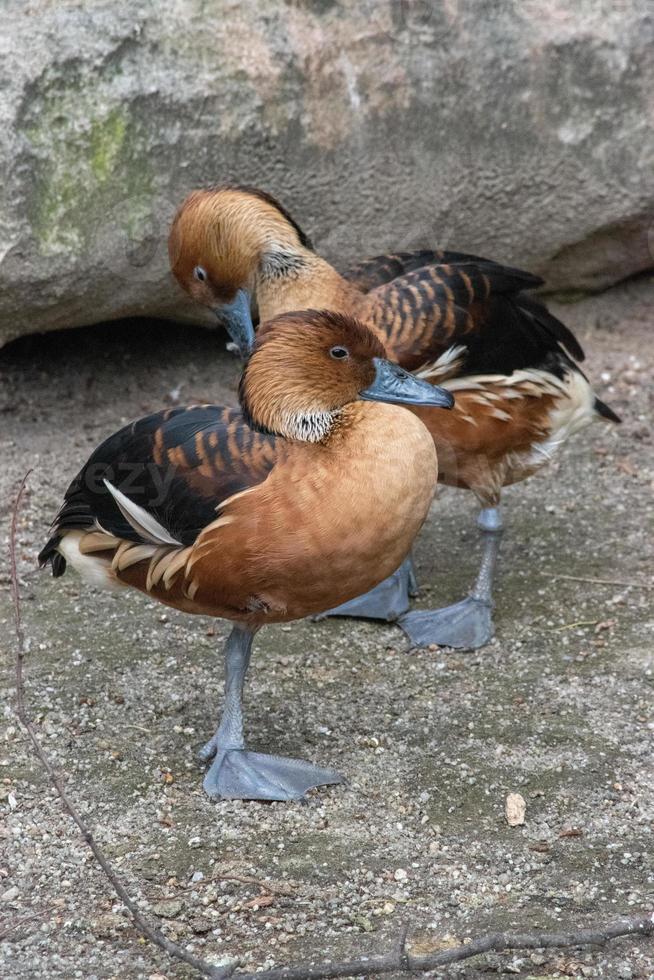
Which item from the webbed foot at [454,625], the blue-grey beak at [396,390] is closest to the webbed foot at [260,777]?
the webbed foot at [454,625]

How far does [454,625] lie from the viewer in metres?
4.82

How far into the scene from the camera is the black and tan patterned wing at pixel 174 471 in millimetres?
3646

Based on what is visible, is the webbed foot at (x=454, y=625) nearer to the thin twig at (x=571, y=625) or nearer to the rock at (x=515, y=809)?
the thin twig at (x=571, y=625)

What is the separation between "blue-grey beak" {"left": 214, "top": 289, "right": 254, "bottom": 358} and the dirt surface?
3.53ft

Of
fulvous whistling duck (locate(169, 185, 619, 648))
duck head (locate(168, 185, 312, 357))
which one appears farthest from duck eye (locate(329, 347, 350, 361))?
duck head (locate(168, 185, 312, 357))

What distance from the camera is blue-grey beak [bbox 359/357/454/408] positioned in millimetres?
3777

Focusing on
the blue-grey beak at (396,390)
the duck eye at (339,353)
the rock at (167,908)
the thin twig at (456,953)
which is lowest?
the rock at (167,908)

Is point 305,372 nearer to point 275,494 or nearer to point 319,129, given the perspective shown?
point 275,494

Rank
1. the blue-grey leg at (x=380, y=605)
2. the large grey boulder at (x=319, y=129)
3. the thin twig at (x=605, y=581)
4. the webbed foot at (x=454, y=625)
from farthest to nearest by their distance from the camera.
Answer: the large grey boulder at (x=319, y=129), the thin twig at (x=605, y=581), the blue-grey leg at (x=380, y=605), the webbed foot at (x=454, y=625)

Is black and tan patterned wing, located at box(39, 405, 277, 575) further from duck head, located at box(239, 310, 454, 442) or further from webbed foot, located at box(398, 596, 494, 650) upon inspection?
webbed foot, located at box(398, 596, 494, 650)

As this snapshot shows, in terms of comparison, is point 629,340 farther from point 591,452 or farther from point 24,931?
point 24,931

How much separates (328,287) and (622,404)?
2.35 m

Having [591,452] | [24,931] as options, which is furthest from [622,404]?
[24,931]

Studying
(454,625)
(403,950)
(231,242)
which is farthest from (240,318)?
(403,950)
